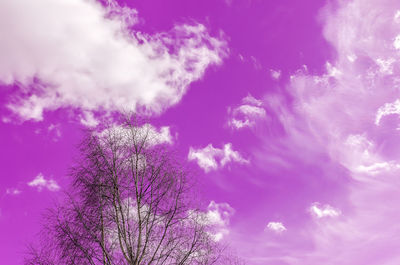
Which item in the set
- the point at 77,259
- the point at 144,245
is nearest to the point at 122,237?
the point at 144,245

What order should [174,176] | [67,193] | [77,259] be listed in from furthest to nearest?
[174,176], [67,193], [77,259]

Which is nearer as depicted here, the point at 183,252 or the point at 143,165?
the point at 183,252

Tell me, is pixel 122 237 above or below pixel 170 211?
below

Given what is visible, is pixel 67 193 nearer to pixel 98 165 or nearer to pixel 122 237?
pixel 98 165

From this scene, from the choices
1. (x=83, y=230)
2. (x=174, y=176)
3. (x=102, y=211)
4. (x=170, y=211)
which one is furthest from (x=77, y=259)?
(x=174, y=176)

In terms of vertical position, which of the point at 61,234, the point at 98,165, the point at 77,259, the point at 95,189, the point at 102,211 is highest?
the point at 98,165

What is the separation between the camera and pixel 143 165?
13914 mm

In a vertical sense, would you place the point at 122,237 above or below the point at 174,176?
below

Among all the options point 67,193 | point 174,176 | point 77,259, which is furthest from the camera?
point 174,176

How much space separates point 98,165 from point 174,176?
3103 millimetres

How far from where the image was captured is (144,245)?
12008 mm

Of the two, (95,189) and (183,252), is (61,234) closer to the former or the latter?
(95,189)

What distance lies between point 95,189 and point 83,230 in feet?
5.17

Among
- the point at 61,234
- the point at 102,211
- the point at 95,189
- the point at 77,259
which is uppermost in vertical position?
the point at 95,189
